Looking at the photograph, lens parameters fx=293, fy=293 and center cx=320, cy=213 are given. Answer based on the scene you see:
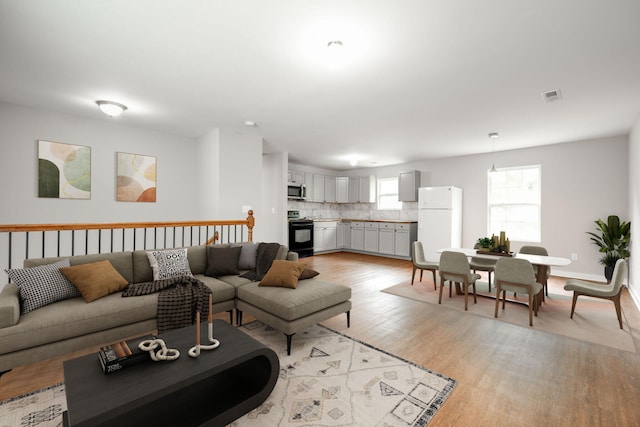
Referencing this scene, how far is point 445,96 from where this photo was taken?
11.1 feet

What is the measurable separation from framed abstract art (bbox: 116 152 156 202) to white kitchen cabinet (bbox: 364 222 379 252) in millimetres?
5220

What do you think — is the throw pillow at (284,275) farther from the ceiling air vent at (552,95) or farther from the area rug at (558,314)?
the ceiling air vent at (552,95)

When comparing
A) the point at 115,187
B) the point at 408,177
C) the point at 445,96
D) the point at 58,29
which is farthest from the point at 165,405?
the point at 408,177

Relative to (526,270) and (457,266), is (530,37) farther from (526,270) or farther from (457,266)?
(457,266)

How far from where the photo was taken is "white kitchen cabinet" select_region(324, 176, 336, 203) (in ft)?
28.4

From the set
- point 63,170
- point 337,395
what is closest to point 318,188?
point 63,170

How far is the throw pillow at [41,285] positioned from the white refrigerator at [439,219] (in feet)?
20.1

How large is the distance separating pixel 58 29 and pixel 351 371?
3.43 meters

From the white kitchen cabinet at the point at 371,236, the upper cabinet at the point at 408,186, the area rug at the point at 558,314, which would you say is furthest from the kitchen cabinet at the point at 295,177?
the area rug at the point at 558,314

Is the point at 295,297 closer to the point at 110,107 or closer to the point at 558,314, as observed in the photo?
the point at 558,314

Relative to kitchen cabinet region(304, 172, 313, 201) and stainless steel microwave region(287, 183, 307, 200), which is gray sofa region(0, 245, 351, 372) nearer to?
stainless steel microwave region(287, 183, 307, 200)

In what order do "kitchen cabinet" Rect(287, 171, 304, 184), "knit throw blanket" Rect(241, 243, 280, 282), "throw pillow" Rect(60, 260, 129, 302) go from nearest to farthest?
1. "throw pillow" Rect(60, 260, 129, 302)
2. "knit throw blanket" Rect(241, 243, 280, 282)
3. "kitchen cabinet" Rect(287, 171, 304, 184)

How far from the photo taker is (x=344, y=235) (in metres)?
8.77

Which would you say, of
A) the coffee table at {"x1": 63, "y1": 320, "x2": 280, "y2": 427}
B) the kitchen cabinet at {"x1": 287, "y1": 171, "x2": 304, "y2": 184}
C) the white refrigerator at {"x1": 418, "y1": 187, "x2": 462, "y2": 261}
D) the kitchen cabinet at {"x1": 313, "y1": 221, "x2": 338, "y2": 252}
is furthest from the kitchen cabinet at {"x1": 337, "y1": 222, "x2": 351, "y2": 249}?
the coffee table at {"x1": 63, "y1": 320, "x2": 280, "y2": 427}
